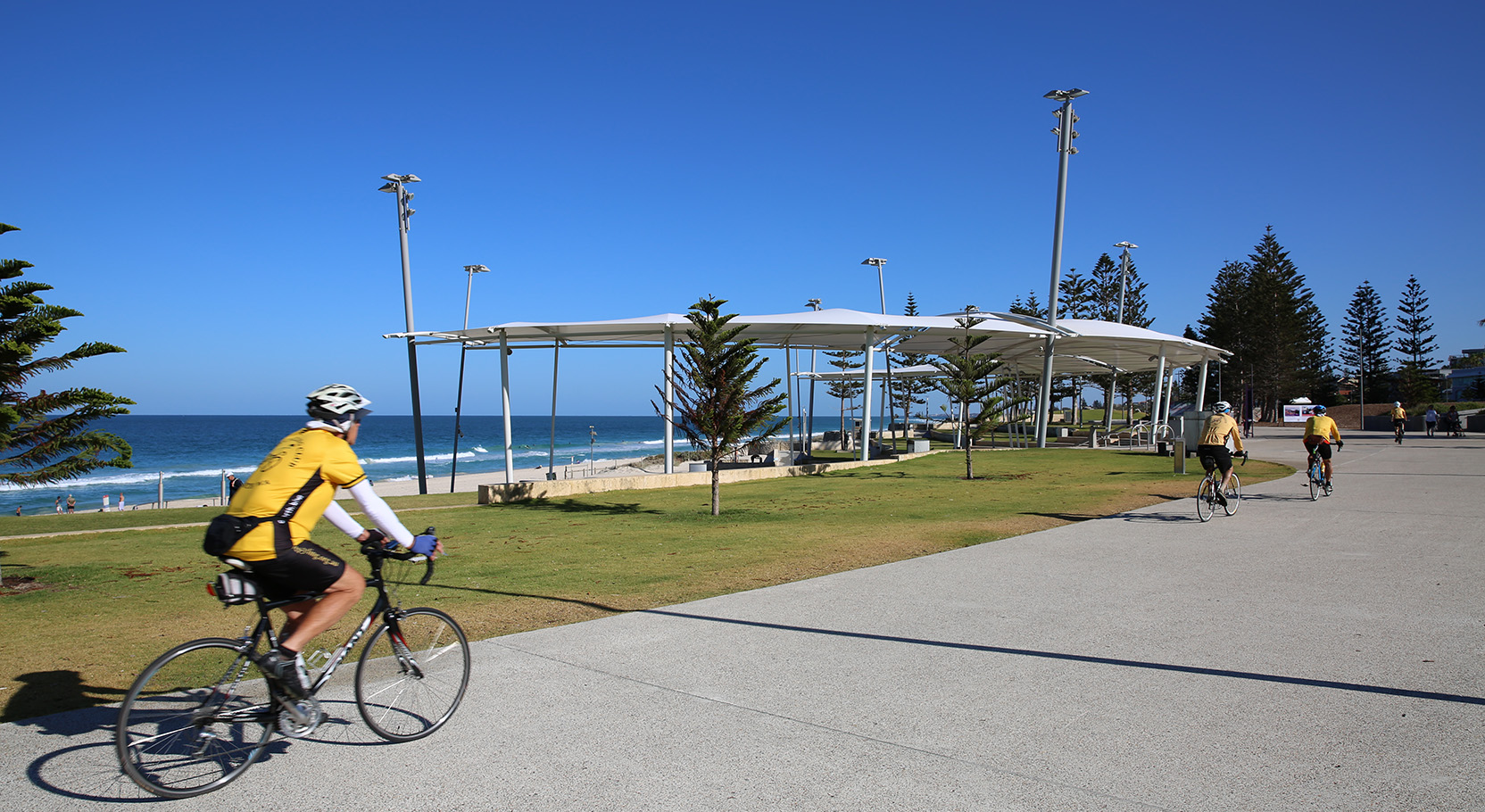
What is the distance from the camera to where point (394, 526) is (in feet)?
11.8

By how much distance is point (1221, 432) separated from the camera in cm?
1114

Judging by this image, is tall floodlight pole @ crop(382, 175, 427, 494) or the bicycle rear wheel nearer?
the bicycle rear wheel

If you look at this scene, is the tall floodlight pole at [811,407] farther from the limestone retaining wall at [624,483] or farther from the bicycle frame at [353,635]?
the bicycle frame at [353,635]

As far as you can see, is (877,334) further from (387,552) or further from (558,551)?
Answer: (387,552)

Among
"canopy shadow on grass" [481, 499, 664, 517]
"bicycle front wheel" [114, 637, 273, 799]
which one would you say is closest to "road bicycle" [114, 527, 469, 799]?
"bicycle front wheel" [114, 637, 273, 799]

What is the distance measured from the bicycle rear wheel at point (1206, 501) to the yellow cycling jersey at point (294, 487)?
1059 centimetres

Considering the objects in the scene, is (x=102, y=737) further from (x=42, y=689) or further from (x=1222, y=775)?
(x=1222, y=775)

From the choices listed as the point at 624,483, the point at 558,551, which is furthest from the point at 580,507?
the point at 558,551

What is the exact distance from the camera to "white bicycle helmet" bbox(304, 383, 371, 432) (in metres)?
3.66

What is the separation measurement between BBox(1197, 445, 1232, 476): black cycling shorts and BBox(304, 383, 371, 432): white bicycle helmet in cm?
1065

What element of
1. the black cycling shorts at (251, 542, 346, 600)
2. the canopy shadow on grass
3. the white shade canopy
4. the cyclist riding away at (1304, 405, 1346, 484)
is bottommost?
the canopy shadow on grass

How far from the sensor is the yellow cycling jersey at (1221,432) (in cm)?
1112

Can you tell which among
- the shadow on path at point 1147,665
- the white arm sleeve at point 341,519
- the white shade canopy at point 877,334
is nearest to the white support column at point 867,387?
the white shade canopy at point 877,334

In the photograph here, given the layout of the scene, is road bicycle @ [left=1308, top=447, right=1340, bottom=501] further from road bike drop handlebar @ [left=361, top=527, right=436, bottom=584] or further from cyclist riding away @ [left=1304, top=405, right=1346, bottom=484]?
road bike drop handlebar @ [left=361, top=527, right=436, bottom=584]
